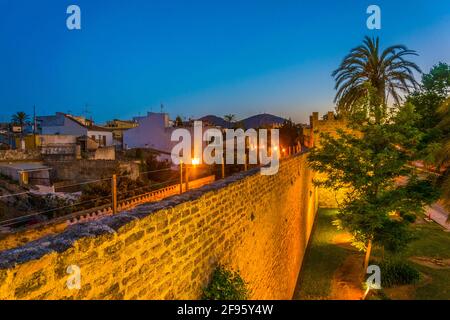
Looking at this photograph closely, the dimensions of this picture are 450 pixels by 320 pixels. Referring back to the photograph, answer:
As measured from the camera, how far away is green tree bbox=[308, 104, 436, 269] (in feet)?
39.4

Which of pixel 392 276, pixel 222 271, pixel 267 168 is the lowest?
pixel 392 276

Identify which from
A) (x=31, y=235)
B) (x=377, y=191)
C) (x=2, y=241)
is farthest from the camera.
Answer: (x=377, y=191)

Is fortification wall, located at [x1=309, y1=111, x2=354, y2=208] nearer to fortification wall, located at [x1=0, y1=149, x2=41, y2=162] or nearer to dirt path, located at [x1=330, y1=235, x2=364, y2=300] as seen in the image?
dirt path, located at [x1=330, y1=235, x2=364, y2=300]

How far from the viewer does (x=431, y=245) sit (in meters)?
18.6

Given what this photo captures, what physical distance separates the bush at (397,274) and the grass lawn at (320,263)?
6.50ft

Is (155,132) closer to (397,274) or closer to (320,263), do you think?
(320,263)

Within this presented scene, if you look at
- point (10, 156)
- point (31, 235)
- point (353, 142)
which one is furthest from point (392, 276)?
point (10, 156)

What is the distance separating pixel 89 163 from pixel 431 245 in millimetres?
21127

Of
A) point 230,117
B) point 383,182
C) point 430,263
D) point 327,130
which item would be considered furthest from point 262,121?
point 383,182

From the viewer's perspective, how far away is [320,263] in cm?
1609

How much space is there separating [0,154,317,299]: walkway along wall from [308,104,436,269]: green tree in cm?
597

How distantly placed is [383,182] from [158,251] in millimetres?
11160

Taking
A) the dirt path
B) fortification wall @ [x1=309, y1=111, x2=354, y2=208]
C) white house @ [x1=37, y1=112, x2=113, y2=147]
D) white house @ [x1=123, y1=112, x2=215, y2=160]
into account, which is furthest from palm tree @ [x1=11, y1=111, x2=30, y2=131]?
the dirt path
